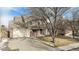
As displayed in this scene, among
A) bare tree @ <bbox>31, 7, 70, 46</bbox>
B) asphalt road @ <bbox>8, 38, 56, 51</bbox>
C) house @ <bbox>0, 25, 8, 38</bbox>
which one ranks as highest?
bare tree @ <bbox>31, 7, 70, 46</bbox>

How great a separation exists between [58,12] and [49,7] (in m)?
0.14

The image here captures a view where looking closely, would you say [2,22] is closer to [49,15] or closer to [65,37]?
[49,15]

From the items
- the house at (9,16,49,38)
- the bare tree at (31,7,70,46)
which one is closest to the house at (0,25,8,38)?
the house at (9,16,49,38)

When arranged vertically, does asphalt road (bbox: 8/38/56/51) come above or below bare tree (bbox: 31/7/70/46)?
below

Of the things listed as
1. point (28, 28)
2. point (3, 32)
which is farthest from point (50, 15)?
point (3, 32)

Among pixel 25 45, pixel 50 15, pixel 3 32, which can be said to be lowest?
pixel 25 45

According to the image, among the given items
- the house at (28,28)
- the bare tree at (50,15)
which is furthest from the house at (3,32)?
the bare tree at (50,15)

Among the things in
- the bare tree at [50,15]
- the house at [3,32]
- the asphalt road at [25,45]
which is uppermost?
the bare tree at [50,15]

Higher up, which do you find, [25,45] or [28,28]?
[28,28]

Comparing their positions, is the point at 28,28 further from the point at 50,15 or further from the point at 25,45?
the point at 50,15

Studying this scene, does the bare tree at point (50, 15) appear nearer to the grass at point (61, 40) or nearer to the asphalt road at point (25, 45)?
the grass at point (61, 40)

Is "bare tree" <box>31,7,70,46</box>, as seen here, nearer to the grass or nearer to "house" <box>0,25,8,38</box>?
the grass

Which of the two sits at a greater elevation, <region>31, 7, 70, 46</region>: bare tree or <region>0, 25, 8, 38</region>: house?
<region>31, 7, 70, 46</region>: bare tree
